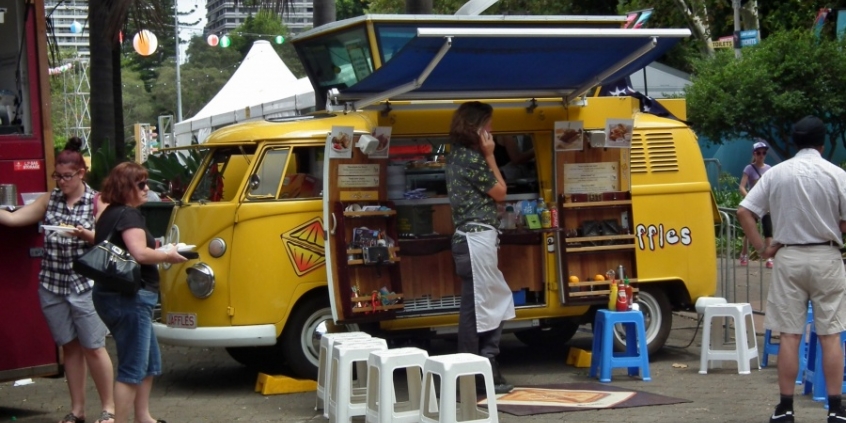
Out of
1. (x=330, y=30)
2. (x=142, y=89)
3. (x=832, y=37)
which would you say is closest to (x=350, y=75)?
(x=330, y=30)

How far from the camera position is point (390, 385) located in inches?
258

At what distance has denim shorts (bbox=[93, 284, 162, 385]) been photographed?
6.31m

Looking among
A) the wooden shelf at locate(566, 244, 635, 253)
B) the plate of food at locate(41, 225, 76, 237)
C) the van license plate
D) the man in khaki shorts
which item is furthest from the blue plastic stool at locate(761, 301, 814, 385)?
the plate of food at locate(41, 225, 76, 237)

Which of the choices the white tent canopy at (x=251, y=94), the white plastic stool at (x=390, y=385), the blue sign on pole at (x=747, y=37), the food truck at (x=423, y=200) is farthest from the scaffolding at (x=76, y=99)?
the white plastic stool at (x=390, y=385)

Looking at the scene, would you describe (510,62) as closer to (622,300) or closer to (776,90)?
(622,300)

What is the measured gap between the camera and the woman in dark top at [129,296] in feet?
20.7

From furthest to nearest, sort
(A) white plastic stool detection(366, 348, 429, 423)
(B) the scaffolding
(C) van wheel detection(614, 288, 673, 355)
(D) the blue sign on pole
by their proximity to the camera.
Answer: (B) the scaffolding, (D) the blue sign on pole, (C) van wheel detection(614, 288, 673, 355), (A) white plastic stool detection(366, 348, 429, 423)

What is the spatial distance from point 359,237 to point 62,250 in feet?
7.54

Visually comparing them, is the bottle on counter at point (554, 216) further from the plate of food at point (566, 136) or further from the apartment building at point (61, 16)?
the apartment building at point (61, 16)

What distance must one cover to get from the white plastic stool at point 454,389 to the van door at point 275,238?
2.06m

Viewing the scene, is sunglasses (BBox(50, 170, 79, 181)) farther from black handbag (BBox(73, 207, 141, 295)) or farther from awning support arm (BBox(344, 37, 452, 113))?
awning support arm (BBox(344, 37, 452, 113))

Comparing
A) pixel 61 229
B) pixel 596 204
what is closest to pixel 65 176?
pixel 61 229

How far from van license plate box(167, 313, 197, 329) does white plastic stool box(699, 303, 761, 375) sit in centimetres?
406

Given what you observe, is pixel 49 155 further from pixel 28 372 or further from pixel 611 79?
pixel 611 79
